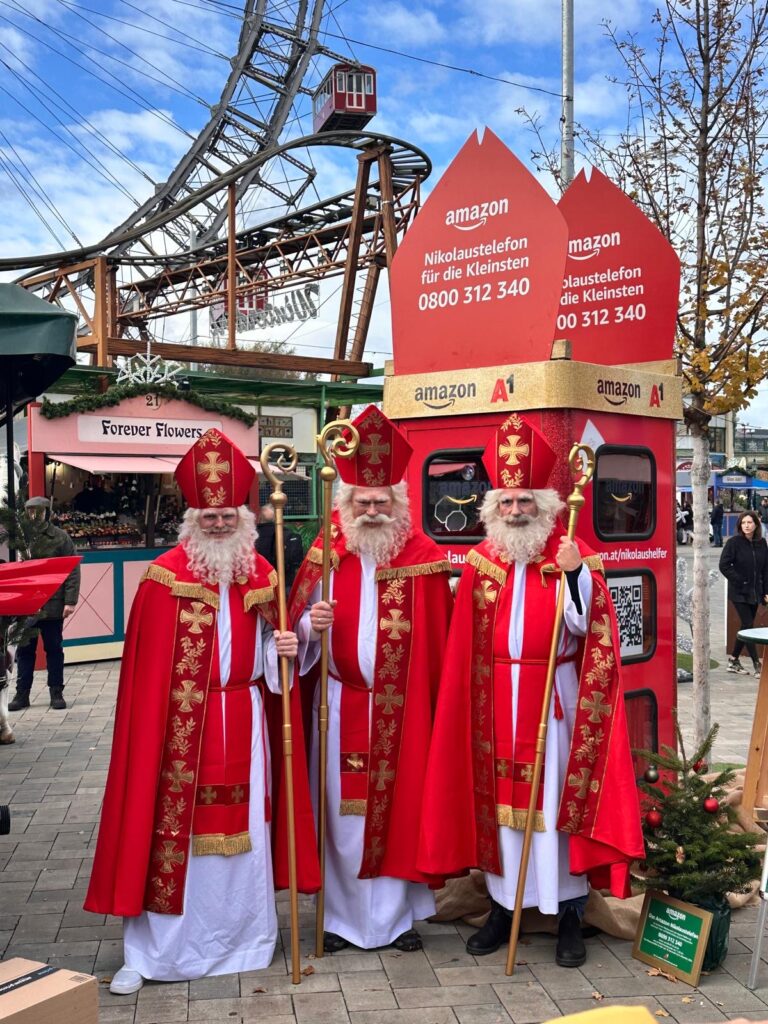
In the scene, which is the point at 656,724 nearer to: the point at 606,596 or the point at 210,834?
the point at 606,596

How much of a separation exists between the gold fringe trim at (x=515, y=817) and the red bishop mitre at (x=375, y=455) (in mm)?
1460

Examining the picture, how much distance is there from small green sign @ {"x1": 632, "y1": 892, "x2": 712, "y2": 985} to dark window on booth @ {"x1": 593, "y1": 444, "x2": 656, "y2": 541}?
5.76 feet

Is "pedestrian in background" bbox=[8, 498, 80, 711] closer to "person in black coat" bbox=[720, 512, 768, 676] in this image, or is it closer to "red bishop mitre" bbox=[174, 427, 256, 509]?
"red bishop mitre" bbox=[174, 427, 256, 509]

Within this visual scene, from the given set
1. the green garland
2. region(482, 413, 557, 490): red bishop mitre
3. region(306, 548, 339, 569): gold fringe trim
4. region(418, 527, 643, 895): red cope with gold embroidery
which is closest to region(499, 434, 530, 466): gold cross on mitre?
region(482, 413, 557, 490): red bishop mitre

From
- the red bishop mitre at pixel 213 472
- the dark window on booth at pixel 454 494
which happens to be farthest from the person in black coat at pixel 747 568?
the red bishop mitre at pixel 213 472

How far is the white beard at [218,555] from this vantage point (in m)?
4.10

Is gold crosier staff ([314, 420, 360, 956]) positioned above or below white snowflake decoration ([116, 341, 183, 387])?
below

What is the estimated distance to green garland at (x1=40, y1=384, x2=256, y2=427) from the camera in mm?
11188

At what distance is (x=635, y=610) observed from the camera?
5.21 metres

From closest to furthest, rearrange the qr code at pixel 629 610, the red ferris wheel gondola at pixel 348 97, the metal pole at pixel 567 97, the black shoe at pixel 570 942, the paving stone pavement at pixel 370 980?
1. the paving stone pavement at pixel 370 980
2. the black shoe at pixel 570 942
3. the qr code at pixel 629 610
4. the metal pole at pixel 567 97
5. the red ferris wheel gondola at pixel 348 97

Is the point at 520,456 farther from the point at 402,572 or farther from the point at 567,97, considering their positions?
the point at 567,97

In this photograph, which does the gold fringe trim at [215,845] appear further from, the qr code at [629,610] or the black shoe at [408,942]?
the qr code at [629,610]

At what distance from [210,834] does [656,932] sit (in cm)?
187

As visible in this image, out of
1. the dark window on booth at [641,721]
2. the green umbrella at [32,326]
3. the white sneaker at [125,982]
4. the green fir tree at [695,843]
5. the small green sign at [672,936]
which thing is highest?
the green umbrella at [32,326]
